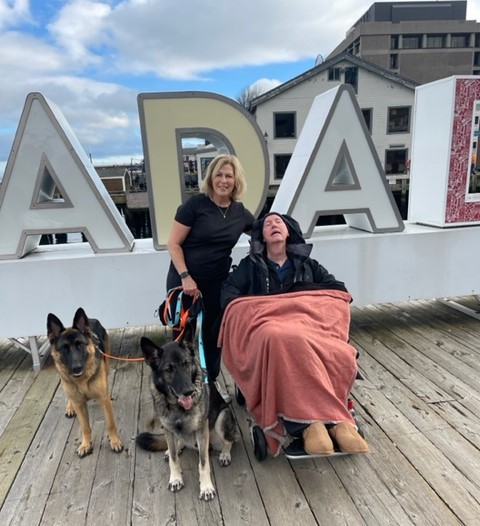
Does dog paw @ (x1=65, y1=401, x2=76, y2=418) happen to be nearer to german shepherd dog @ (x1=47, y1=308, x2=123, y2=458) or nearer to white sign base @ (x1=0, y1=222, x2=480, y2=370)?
german shepherd dog @ (x1=47, y1=308, x2=123, y2=458)

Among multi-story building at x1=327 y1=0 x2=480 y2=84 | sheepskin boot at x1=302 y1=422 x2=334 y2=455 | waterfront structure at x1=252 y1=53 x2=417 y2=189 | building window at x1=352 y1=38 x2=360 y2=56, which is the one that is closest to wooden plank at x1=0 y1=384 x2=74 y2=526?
sheepskin boot at x1=302 y1=422 x2=334 y2=455

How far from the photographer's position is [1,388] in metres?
3.53

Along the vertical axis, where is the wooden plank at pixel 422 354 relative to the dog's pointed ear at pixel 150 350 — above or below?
below

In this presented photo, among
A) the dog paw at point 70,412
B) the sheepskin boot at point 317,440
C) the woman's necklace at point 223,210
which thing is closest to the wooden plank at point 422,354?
the sheepskin boot at point 317,440

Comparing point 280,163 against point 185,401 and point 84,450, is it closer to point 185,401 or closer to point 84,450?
point 84,450

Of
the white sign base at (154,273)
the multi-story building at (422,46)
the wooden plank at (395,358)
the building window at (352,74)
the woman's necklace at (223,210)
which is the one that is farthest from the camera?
the multi-story building at (422,46)

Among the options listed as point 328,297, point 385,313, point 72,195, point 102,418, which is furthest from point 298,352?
point 385,313

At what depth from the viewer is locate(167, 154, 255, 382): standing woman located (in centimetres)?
278

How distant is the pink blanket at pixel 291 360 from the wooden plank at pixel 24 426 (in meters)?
1.54

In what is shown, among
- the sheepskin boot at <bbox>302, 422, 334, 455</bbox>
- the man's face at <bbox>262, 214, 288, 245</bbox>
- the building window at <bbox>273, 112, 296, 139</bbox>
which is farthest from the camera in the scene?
the building window at <bbox>273, 112, 296, 139</bbox>

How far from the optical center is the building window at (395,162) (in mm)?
24031

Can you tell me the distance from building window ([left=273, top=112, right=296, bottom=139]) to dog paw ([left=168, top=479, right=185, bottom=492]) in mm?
22241

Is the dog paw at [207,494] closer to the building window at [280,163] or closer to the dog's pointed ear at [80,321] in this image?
the dog's pointed ear at [80,321]

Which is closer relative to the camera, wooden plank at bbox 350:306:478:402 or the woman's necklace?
the woman's necklace
